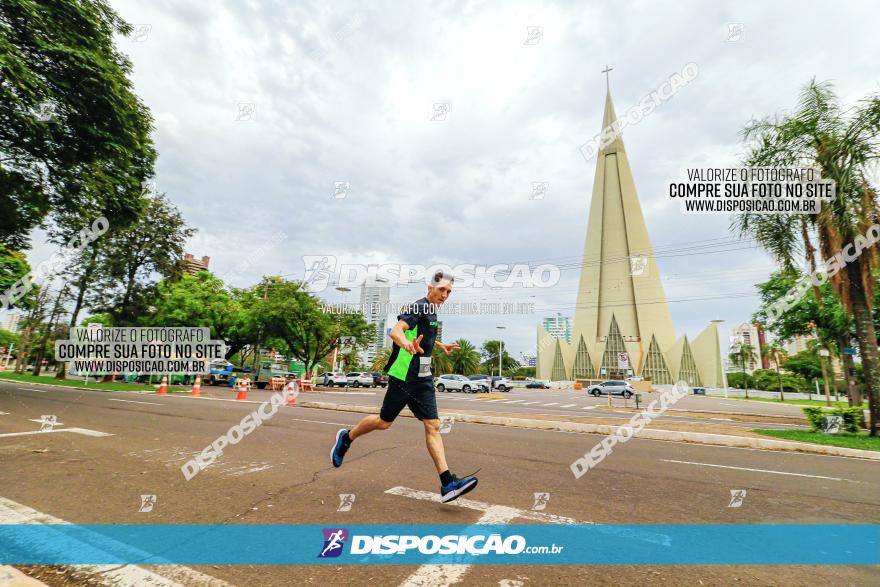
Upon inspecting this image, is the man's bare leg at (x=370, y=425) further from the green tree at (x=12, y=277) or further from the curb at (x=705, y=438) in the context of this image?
the green tree at (x=12, y=277)

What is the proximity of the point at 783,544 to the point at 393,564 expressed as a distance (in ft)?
10.2

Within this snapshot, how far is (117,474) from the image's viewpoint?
4438 millimetres

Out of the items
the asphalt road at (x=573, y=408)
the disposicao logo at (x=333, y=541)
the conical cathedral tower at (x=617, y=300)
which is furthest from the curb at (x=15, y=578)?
the conical cathedral tower at (x=617, y=300)

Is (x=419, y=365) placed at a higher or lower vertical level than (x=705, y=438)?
higher

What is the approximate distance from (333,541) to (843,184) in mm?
14406

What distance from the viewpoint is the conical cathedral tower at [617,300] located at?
7738cm

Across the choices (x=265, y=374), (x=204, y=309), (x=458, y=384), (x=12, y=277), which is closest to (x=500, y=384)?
(x=458, y=384)

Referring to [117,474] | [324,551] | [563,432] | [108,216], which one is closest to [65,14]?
[108,216]

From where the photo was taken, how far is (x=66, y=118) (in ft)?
44.5

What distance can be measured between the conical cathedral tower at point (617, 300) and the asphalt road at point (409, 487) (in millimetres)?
77535

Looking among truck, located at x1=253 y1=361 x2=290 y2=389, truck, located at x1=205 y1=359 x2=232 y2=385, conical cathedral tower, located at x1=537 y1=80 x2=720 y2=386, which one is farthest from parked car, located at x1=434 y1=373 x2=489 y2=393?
conical cathedral tower, located at x1=537 y1=80 x2=720 y2=386

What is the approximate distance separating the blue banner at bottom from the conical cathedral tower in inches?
3164

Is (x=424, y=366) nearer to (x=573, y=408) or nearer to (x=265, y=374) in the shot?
(x=573, y=408)

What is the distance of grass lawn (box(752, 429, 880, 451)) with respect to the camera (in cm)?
909
